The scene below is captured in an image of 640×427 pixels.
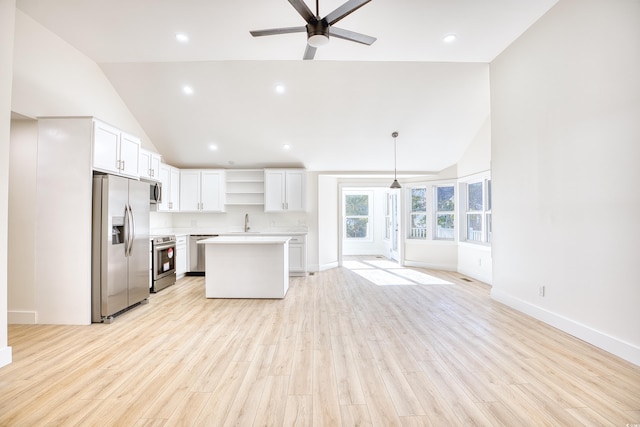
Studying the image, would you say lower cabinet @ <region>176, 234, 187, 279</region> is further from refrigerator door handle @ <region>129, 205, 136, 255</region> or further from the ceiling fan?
the ceiling fan

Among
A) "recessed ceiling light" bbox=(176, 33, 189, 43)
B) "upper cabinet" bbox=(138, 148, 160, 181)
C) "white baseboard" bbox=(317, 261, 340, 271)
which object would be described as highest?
"recessed ceiling light" bbox=(176, 33, 189, 43)

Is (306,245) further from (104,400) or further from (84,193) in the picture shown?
(104,400)

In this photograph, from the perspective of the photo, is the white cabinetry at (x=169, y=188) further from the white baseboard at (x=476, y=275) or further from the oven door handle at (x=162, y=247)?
the white baseboard at (x=476, y=275)

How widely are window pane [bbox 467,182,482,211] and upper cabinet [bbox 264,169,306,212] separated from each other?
3469mm

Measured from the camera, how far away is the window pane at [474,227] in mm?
6039

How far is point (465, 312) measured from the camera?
3.76 m

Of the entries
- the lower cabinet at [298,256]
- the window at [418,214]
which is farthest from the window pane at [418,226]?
the lower cabinet at [298,256]

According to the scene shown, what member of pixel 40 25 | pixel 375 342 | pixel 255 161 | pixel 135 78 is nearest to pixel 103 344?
pixel 375 342

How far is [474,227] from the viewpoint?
623 centimetres

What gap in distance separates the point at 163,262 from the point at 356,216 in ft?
20.5

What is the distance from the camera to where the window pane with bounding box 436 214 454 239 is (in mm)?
6844

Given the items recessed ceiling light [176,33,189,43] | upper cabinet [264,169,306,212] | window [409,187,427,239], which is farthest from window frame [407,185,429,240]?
recessed ceiling light [176,33,189,43]

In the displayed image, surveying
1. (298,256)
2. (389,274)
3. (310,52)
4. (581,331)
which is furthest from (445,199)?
(310,52)

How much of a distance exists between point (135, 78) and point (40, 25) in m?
1.34
